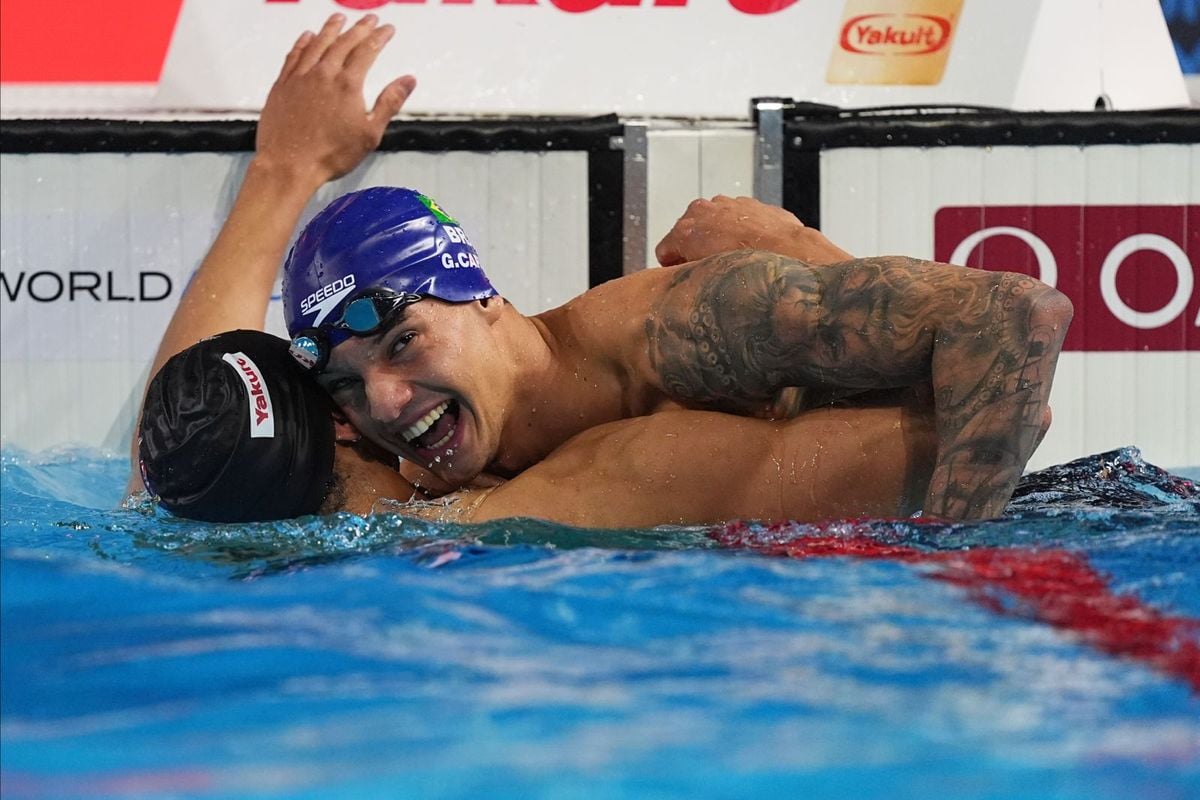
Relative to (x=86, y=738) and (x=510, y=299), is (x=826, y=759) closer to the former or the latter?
(x=86, y=738)

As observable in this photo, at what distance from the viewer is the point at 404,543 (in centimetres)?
250

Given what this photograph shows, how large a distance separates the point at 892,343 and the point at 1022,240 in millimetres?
1483

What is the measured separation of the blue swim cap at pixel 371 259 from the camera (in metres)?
2.84

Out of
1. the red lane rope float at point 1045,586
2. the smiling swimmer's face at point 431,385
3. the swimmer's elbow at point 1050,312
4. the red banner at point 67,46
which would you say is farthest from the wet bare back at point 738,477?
the red banner at point 67,46

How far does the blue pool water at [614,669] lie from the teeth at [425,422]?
0.39 metres

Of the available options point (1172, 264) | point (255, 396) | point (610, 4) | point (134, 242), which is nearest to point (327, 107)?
point (134, 242)

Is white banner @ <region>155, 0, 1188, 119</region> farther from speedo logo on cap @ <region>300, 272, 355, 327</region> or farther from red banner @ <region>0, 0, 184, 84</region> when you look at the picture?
speedo logo on cap @ <region>300, 272, 355, 327</region>

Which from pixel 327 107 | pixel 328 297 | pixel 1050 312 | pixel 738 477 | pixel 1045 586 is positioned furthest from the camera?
Result: pixel 327 107

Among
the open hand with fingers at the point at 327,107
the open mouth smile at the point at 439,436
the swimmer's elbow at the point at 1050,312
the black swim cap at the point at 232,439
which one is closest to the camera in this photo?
the swimmer's elbow at the point at 1050,312

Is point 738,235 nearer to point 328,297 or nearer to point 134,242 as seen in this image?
point 328,297

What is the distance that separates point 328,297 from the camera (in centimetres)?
283

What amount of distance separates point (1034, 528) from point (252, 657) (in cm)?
147

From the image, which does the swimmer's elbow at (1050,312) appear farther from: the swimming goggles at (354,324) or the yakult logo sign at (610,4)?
the yakult logo sign at (610,4)

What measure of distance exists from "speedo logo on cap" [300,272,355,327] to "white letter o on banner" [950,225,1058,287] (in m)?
1.81
